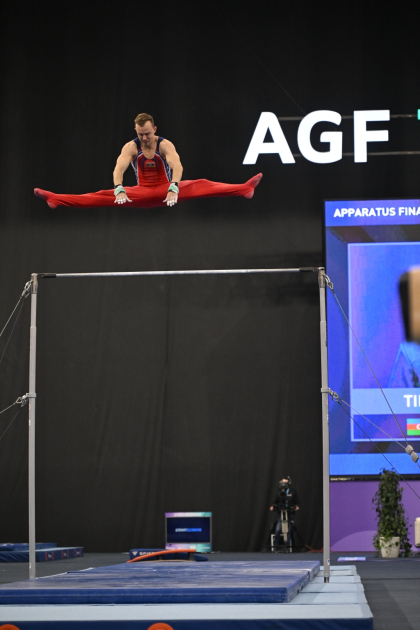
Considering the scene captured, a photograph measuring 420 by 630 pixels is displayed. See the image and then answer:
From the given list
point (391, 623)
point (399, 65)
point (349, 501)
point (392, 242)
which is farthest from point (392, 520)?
point (399, 65)

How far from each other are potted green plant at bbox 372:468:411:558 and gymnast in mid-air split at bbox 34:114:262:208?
13.4 ft

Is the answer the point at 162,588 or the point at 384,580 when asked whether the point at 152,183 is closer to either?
the point at 162,588

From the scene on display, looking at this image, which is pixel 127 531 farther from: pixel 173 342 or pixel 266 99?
pixel 266 99

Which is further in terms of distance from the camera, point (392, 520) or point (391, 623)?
point (392, 520)

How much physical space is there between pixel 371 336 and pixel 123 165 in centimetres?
466

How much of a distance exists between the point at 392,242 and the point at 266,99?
272 cm

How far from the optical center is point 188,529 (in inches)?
385

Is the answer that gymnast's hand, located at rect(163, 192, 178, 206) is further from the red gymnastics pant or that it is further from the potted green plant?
the potted green plant

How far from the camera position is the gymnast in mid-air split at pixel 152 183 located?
6141 mm

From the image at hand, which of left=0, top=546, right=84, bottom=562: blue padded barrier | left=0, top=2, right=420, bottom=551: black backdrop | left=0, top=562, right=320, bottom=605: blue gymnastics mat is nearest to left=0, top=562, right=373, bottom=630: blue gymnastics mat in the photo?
left=0, top=562, right=320, bottom=605: blue gymnastics mat

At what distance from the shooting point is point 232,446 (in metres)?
10.5

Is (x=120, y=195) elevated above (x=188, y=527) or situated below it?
above

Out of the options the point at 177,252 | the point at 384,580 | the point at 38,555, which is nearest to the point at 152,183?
the point at 384,580

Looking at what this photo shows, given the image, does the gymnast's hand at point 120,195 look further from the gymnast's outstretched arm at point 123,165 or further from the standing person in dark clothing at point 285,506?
the standing person in dark clothing at point 285,506
